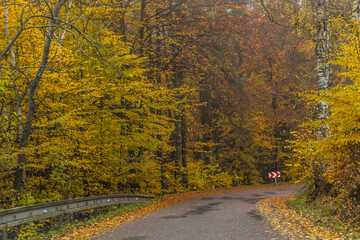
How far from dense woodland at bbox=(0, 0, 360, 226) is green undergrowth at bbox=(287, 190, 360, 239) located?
0.32 meters

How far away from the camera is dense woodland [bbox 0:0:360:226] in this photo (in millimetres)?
9328

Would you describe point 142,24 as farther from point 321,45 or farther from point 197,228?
point 197,228

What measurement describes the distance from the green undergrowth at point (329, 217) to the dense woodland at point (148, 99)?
12.7 inches

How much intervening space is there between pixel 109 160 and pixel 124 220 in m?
4.85

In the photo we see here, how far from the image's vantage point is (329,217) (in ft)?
28.5

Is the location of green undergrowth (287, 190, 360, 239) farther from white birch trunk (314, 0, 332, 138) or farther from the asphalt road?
white birch trunk (314, 0, 332, 138)

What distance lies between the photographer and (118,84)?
15117mm

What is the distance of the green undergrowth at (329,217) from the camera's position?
705cm

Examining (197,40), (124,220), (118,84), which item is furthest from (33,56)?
(197,40)

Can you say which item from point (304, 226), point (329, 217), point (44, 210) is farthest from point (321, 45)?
point (44, 210)

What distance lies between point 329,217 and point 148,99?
9.99m

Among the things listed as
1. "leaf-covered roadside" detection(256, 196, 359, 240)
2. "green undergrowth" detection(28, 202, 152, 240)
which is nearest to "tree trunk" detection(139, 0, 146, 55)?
"green undergrowth" detection(28, 202, 152, 240)

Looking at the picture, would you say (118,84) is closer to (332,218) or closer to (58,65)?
(58,65)

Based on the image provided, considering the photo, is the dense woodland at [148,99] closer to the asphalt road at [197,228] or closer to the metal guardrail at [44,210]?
the metal guardrail at [44,210]
